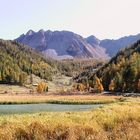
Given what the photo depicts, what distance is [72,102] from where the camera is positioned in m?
123

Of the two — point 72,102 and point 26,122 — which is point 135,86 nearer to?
point 72,102

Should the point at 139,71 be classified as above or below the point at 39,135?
above

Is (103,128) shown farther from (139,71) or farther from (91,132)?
(139,71)

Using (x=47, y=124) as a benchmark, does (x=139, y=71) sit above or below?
above

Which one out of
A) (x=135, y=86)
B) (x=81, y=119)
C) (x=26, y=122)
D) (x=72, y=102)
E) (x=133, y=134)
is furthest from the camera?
(x=135, y=86)

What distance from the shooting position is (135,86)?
189125 millimetres

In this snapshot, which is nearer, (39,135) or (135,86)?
(39,135)

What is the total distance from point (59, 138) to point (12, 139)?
2.33 m

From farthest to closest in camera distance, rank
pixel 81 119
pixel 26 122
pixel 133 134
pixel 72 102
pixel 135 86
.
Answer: pixel 135 86, pixel 72 102, pixel 81 119, pixel 26 122, pixel 133 134

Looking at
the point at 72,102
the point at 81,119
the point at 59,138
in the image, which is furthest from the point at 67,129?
the point at 72,102

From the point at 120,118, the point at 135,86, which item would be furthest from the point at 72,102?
the point at 120,118

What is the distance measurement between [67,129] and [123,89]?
17755cm

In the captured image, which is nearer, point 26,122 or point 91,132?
point 91,132

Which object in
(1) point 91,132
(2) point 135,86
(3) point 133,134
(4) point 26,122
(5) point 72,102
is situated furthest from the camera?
(2) point 135,86
